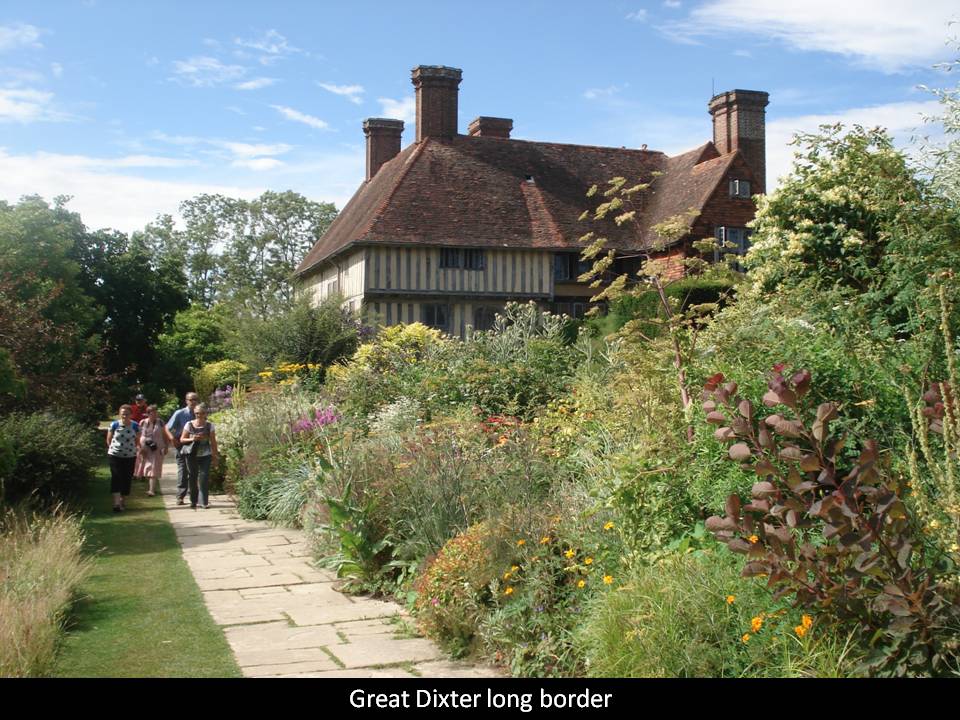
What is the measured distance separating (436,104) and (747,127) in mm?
10324

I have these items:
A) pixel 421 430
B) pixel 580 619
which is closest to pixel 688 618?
pixel 580 619

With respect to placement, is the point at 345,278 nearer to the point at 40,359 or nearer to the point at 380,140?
the point at 380,140

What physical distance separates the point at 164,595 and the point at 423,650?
270 centimetres

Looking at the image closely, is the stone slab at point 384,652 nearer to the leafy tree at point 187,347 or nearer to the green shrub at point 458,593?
the green shrub at point 458,593

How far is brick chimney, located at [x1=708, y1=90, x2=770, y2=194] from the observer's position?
2900 cm

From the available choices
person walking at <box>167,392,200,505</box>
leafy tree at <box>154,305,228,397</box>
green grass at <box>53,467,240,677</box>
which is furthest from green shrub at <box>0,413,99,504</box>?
leafy tree at <box>154,305,228,397</box>

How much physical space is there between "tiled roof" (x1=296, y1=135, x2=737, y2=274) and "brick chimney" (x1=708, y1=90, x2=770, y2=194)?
2.71ft

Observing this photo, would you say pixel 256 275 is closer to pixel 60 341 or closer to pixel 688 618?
pixel 60 341

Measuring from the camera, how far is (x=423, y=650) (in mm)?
5484

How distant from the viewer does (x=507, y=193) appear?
29422 millimetres

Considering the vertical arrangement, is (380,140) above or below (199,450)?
above

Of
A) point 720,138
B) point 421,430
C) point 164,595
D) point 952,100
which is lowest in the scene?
point 164,595

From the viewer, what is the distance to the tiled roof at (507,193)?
2739cm

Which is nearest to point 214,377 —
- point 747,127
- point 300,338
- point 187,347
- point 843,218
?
point 187,347
